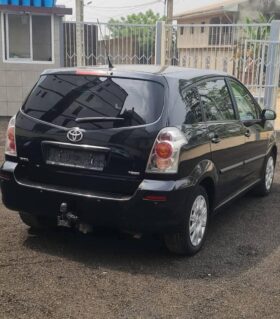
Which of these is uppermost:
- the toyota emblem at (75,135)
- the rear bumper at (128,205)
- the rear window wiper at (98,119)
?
the rear window wiper at (98,119)

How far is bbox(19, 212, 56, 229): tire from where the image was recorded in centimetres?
498

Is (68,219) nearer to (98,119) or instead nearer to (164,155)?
→ (98,119)

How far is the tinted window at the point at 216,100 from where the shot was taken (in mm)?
4984

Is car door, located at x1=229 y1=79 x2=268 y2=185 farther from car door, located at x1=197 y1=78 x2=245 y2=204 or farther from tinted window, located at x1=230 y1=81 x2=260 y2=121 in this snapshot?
car door, located at x1=197 y1=78 x2=245 y2=204

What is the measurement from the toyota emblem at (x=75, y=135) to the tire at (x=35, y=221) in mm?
1057

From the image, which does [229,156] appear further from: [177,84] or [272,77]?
[272,77]

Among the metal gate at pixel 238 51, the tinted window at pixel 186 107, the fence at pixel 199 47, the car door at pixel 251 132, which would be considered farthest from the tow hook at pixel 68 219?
the metal gate at pixel 238 51

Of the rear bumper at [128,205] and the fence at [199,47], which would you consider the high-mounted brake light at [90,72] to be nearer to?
the rear bumper at [128,205]

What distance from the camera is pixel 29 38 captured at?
13.6 meters

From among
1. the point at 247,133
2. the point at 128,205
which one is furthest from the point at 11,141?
the point at 247,133

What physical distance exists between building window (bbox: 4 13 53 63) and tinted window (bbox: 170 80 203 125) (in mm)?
9487

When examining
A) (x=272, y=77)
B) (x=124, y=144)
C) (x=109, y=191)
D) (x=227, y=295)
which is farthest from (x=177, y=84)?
(x=272, y=77)

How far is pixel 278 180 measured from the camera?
796 cm

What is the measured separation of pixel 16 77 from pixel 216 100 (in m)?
9.22
